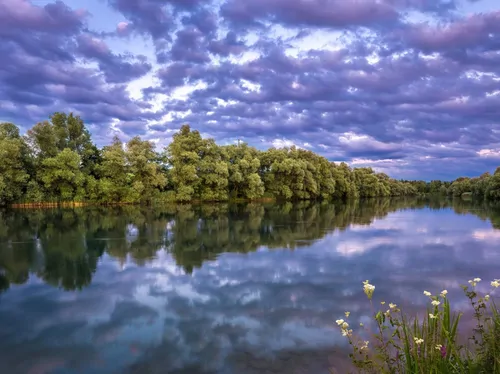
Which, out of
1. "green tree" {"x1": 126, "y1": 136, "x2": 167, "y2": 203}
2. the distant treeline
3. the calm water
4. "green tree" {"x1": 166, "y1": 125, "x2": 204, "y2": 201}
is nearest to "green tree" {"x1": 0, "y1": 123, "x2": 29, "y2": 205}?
the distant treeline

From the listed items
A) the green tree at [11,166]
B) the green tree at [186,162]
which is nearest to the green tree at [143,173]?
the green tree at [186,162]

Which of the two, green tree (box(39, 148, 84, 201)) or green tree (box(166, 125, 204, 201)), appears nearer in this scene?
green tree (box(39, 148, 84, 201))

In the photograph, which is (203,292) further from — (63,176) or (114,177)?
(114,177)

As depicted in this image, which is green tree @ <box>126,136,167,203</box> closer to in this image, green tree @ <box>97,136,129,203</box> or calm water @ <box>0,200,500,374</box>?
green tree @ <box>97,136,129,203</box>

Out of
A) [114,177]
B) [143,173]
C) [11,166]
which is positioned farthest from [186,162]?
[11,166]

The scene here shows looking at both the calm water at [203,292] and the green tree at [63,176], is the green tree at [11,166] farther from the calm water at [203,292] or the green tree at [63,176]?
the calm water at [203,292]

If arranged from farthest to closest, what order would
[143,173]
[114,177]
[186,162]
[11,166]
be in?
[186,162], [143,173], [114,177], [11,166]

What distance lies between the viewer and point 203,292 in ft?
36.3

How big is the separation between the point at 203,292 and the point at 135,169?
4262cm

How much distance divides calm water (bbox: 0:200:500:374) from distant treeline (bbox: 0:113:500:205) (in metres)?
24.4

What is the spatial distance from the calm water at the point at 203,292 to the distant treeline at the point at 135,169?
24.4m

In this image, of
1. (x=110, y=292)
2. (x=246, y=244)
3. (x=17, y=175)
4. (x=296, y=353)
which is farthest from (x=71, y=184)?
(x=296, y=353)

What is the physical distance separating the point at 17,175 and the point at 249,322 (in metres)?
43.5

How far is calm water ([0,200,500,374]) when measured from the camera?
710 centimetres
